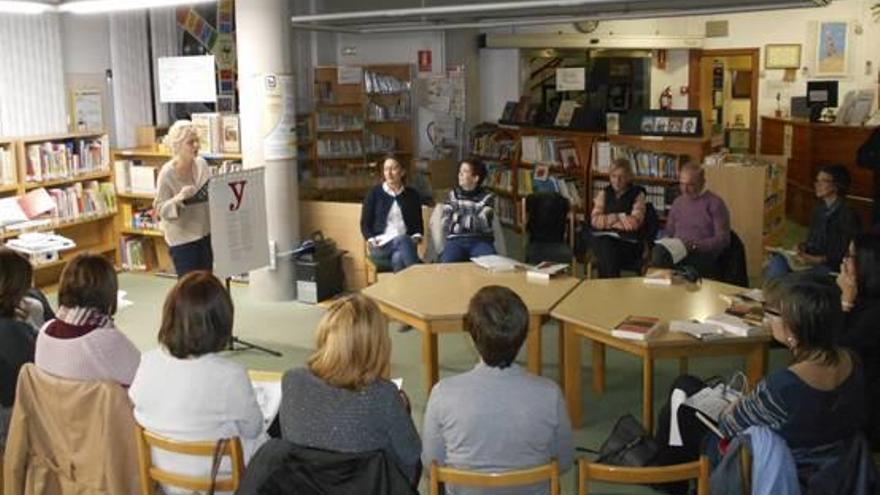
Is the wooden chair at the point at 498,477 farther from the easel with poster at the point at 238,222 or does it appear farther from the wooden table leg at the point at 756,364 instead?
the easel with poster at the point at 238,222

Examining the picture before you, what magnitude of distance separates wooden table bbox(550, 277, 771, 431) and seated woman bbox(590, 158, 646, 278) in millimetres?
1786

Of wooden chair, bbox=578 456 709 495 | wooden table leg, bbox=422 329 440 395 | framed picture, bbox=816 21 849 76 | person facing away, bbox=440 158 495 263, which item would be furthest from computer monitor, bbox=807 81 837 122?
wooden chair, bbox=578 456 709 495

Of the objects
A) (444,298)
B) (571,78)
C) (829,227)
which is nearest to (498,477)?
(444,298)

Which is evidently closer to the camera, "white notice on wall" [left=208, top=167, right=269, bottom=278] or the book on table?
the book on table

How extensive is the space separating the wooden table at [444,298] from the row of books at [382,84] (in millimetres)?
5442

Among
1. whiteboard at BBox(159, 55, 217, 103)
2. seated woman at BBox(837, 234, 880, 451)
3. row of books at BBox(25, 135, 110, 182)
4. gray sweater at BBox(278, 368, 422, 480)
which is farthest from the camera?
whiteboard at BBox(159, 55, 217, 103)

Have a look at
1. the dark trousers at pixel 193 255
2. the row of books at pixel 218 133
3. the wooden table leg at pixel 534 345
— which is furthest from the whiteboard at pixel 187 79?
the wooden table leg at pixel 534 345

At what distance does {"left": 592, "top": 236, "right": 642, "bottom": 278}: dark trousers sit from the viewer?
7137 mm

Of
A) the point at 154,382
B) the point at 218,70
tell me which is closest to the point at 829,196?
the point at 154,382

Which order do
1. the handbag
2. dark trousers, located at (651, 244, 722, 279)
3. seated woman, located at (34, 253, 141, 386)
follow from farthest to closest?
dark trousers, located at (651, 244, 722, 279)
the handbag
seated woman, located at (34, 253, 141, 386)

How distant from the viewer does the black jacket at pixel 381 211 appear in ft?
24.0

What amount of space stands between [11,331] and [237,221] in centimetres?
294

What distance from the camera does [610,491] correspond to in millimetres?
4309

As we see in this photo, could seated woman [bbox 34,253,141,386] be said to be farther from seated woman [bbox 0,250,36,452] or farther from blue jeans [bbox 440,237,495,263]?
blue jeans [bbox 440,237,495,263]
